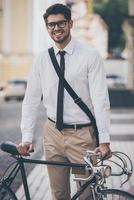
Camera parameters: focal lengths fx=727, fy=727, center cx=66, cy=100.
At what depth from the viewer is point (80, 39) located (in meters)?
53.3

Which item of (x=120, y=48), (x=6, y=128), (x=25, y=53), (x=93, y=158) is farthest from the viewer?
(x=120, y=48)

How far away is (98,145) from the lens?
4.76 meters

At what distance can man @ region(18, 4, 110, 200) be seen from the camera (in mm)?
4590

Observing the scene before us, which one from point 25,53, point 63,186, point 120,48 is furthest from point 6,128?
point 120,48

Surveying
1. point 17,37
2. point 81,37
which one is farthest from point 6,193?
point 81,37

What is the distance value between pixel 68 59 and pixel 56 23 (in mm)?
248

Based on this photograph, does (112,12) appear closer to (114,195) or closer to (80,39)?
(80,39)

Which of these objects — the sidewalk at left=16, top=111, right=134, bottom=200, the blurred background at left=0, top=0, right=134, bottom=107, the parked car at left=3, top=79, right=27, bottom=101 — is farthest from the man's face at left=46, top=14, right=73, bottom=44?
the parked car at left=3, top=79, right=27, bottom=101

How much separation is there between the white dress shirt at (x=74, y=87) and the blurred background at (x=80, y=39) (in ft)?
14.8

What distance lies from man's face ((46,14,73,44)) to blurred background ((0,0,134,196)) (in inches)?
188

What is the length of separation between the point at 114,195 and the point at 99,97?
672mm

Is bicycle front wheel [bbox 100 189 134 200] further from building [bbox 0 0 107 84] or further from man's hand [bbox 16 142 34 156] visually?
building [bbox 0 0 107 84]

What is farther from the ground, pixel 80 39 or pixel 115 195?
pixel 115 195

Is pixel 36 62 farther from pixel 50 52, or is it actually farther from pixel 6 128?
pixel 6 128
